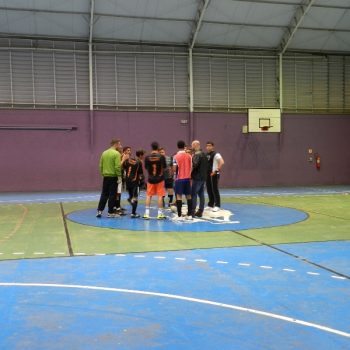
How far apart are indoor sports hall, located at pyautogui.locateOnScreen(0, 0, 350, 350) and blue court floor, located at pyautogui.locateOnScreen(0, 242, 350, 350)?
0.25m

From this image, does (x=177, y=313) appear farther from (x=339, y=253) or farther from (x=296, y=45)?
(x=296, y=45)

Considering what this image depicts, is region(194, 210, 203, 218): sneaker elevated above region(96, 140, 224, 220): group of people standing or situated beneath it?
situated beneath

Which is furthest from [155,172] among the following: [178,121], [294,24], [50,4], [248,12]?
[294,24]

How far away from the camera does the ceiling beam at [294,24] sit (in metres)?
19.9

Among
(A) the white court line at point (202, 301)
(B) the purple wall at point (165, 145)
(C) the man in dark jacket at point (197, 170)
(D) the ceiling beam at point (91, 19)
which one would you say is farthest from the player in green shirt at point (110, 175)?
(B) the purple wall at point (165, 145)

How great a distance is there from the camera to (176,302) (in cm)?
471

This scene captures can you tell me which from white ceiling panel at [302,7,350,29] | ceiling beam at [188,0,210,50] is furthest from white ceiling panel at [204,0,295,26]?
white ceiling panel at [302,7,350,29]

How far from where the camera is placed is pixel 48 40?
1992 centimetres

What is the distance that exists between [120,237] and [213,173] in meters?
4.23

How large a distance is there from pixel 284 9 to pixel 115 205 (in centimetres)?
1384

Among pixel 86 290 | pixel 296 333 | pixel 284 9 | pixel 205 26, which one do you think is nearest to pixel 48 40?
pixel 205 26

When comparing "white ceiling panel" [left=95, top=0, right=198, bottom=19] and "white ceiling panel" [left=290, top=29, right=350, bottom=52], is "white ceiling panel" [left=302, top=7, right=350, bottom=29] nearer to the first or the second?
"white ceiling panel" [left=290, top=29, right=350, bottom=52]

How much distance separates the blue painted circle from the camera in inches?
372

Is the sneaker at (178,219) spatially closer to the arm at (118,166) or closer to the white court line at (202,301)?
the arm at (118,166)
